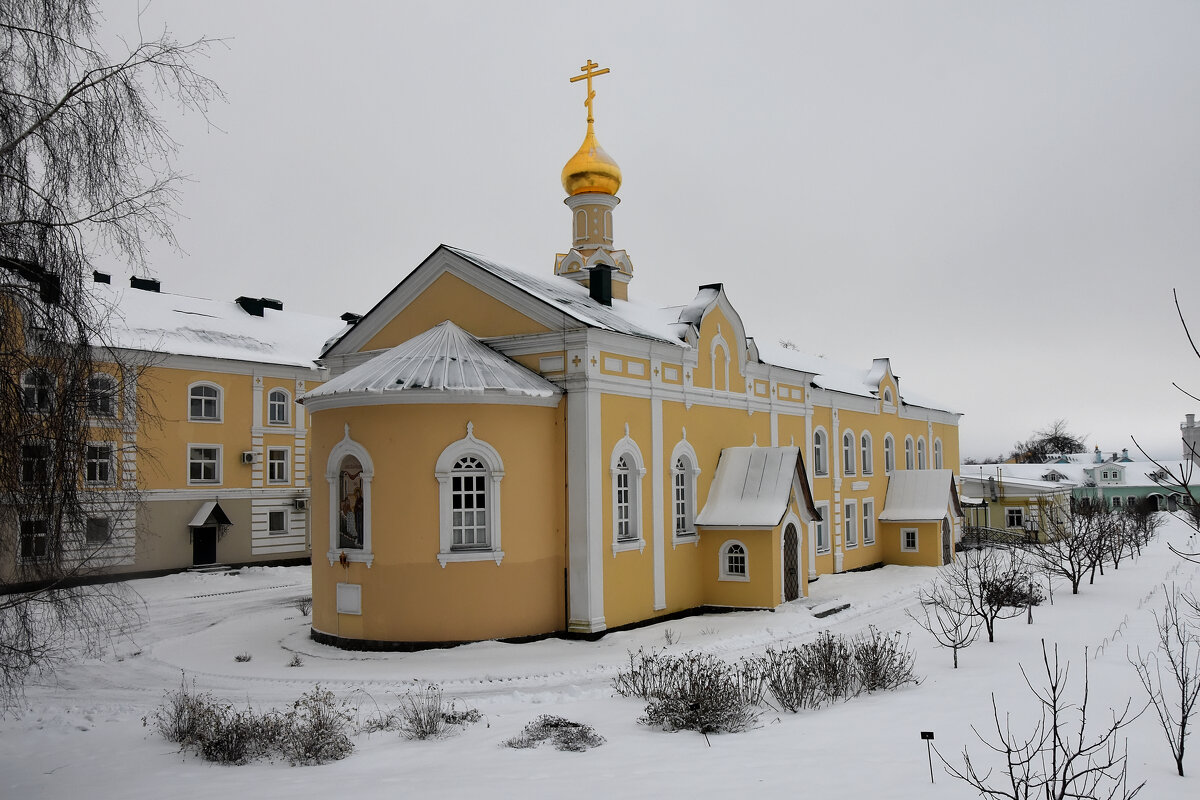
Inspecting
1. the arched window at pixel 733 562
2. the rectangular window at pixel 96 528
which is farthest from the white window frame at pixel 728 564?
the rectangular window at pixel 96 528

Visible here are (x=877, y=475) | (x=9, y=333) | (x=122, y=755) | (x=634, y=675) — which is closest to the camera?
(x=9, y=333)

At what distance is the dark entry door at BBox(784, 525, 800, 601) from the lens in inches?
822

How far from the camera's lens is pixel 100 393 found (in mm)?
8266

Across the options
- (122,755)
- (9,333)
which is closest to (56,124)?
(9,333)

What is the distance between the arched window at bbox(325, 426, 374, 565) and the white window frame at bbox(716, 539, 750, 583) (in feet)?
26.0

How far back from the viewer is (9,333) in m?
7.54

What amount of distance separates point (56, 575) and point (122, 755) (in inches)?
104

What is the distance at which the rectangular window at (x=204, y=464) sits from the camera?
2730 cm

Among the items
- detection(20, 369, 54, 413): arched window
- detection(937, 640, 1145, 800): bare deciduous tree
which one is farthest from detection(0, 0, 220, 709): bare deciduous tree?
detection(937, 640, 1145, 800): bare deciduous tree

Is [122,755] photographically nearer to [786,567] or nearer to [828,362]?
[786,567]

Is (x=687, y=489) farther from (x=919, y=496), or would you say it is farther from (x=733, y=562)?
(x=919, y=496)

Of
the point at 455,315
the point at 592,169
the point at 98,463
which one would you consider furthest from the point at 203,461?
the point at 98,463

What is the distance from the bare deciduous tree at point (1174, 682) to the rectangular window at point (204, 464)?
80.1 feet

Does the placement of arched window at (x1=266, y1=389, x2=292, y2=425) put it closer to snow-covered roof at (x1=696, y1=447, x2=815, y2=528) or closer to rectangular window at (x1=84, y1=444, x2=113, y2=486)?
snow-covered roof at (x1=696, y1=447, x2=815, y2=528)
